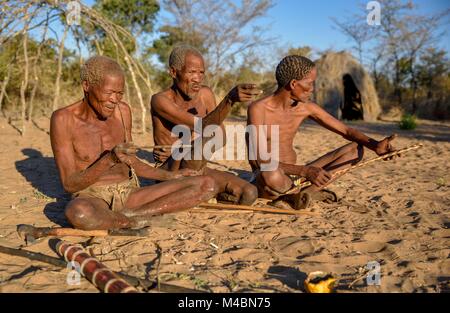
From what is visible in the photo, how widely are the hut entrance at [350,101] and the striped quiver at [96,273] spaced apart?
11.5 m

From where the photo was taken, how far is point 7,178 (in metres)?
4.71

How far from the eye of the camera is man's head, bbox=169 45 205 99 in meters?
3.60

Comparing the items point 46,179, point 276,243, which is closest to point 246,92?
point 276,243

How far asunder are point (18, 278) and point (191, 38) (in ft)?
48.3

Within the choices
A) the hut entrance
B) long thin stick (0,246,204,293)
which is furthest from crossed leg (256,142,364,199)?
the hut entrance

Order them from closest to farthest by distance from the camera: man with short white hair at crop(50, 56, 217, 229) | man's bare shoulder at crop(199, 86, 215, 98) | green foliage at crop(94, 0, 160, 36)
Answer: man with short white hair at crop(50, 56, 217, 229)
man's bare shoulder at crop(199, 86, 215, 98)
green foliage at crop(94, 0, 160, 36)

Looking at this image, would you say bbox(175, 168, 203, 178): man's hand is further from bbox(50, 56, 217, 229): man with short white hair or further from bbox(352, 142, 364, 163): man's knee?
bbox(352, 142, 364, 163): man's knee

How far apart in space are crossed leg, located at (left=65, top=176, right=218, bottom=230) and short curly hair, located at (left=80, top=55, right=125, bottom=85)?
785mm

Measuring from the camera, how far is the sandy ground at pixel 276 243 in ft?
7.08

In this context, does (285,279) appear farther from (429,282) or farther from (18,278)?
(18,278)

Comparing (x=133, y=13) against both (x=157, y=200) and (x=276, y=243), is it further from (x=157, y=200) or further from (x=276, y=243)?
(x=276, y=243)

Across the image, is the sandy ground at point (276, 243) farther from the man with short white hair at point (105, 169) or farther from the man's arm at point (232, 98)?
the man's arm at point (232, 98)

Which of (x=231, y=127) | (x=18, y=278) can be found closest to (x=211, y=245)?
(x=18, y=278)
